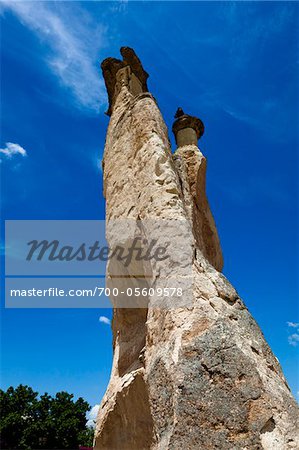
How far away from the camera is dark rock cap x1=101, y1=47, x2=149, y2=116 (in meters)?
10.1

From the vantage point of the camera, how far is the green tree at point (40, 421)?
20.7 metres

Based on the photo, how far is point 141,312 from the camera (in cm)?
675

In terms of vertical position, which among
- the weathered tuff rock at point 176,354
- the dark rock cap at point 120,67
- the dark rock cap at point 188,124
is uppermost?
the dark rock cap at point 120,67

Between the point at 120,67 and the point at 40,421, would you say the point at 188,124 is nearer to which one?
the point at 120,67

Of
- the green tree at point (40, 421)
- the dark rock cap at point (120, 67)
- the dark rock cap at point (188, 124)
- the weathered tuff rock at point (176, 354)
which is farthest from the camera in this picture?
the green tree at point (40, 421)

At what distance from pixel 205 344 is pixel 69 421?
21307mm

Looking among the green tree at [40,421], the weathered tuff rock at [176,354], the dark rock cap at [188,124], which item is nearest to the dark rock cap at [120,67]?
the dark rock cap at [188,124]

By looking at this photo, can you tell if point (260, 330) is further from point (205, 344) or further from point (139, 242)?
point (139, 242)

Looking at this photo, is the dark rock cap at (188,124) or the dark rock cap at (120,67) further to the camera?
the dark rock cap at (188,124)

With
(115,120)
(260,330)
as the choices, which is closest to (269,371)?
(260,330)

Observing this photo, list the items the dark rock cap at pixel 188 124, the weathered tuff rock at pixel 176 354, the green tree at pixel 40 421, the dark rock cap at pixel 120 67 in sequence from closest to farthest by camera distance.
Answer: the weathered tuff rock at pixel 176 354 → the dark rock cap at pixel 120 67 → the dark rock cap at pixel 188 124 → the green tree at pixel 40 421

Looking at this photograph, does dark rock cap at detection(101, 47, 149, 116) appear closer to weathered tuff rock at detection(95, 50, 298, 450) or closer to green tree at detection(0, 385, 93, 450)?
weathered tuff rock at detection(95, 50, 298, 450)

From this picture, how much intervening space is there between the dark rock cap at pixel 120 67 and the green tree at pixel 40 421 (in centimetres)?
1839

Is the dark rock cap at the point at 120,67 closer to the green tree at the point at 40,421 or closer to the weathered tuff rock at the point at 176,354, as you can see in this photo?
the weathered tuff rock at the point at 176,354
